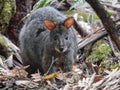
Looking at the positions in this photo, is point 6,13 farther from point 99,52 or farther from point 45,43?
point 99,52

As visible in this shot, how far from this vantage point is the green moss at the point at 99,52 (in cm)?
741

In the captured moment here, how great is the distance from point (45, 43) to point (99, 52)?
4.27ft

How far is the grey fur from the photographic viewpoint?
248 inches

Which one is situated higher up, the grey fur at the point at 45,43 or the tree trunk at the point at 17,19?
the tree trunk at the point at 17,19

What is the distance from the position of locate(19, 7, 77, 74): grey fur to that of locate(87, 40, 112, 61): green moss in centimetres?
72

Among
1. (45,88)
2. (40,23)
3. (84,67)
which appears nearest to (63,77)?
(45,88)

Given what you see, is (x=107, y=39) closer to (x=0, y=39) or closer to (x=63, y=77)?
(x=0, y=39)

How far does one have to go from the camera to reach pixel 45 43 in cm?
664

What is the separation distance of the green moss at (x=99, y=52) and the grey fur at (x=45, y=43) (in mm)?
718

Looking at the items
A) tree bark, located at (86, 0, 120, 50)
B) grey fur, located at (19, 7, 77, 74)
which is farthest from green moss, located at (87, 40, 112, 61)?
tree bark, located at (86, 0, 120, 50)

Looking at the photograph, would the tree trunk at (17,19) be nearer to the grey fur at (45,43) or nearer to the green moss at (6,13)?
the green moss at (6,13)

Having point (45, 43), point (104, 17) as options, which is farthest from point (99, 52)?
point (104, 17)

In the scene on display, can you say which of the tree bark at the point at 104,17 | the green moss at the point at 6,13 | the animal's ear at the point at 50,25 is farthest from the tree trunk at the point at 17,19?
the tree bark at the point at 104,17

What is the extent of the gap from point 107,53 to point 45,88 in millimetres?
2764
